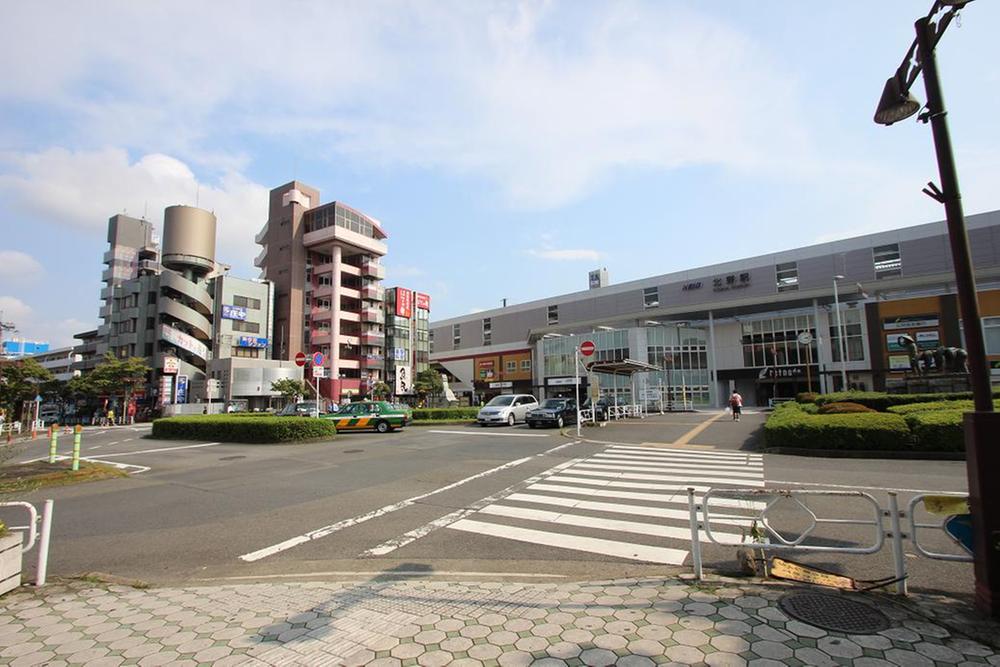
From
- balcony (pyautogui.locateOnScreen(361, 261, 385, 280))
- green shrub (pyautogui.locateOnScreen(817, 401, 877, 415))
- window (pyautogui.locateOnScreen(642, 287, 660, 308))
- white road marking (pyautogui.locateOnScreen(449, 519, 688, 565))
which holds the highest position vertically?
balcony (pyautogui.locateOnScreen(361, 261, 385, 280))

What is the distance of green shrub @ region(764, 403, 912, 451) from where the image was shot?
1248 centimetres

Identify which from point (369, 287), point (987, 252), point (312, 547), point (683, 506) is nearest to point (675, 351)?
point (987, 252)

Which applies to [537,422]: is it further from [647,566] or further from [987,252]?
[987,252]

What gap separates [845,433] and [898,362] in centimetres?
3797

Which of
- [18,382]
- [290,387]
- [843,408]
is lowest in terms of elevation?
[843,408]

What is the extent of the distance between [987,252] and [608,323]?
3517 centimetres

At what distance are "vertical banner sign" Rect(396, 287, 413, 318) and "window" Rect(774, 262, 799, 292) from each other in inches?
1853

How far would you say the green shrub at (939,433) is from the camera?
11.8 m

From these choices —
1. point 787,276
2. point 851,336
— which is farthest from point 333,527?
point 787,276

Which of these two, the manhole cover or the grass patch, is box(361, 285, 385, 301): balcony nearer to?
the grass patch

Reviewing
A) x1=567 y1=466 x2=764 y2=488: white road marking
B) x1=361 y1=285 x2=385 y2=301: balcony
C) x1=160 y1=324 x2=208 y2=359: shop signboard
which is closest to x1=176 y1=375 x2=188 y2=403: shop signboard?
x1=160 y1=324 x2=208 y2=359: shop signboard

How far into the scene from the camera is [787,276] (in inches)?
2060

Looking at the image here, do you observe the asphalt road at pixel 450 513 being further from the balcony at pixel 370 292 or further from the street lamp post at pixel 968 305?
the balcony at pixel 370 292

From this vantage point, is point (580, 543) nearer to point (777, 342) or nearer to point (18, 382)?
point (777, 342)
